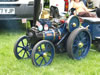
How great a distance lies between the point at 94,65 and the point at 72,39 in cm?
59

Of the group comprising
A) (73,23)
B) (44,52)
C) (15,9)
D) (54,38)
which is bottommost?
(44,52)

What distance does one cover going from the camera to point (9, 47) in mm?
4816

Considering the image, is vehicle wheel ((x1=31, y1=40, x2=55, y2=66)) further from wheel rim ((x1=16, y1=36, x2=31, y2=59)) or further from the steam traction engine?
wheel rim ((x1=16, y1=36, x2=31, y2=59))

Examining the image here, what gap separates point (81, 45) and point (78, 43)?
2.8 inches

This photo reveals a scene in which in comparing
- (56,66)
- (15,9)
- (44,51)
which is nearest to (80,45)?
(56,66)

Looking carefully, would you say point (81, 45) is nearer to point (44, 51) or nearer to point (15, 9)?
point (44, 51)

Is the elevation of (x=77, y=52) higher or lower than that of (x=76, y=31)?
lower

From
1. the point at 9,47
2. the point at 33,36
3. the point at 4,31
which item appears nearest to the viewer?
the point at 33,36

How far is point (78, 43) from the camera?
13.0 ft

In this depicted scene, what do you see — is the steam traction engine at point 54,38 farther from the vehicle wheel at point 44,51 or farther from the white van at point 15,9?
the white van at point 15,9

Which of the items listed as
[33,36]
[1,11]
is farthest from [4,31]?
[33,36]

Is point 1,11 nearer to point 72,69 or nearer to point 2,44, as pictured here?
point 2,44

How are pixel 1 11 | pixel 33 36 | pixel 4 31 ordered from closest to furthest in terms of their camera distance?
pixel 33 36 → pixel 1 11 → pixel 4 31

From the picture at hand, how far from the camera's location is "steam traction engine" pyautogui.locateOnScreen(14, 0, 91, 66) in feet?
12.1
